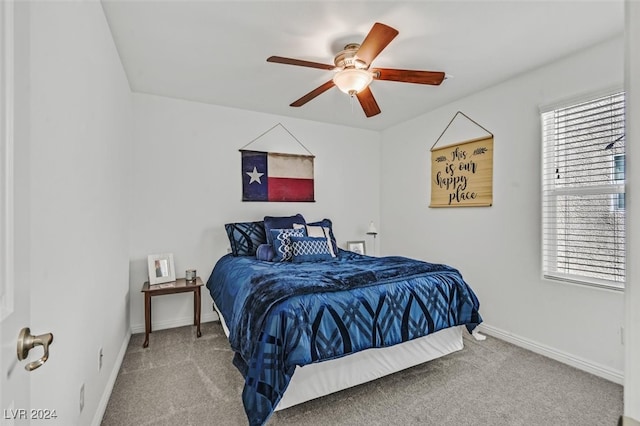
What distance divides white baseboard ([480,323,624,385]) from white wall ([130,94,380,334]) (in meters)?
2.46

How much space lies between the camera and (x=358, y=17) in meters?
2.01

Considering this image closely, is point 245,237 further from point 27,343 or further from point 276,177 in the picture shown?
point 27,343

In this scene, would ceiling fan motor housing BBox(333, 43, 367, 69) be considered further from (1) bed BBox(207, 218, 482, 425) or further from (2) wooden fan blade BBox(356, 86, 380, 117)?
(1) bed BBox(207, 218, 482, 425)

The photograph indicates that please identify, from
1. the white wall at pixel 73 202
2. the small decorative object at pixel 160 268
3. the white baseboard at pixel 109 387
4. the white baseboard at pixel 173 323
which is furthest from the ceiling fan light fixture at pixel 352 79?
the white baseboard at pixel 173 323

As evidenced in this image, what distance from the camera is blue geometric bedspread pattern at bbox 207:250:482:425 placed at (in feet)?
5.49

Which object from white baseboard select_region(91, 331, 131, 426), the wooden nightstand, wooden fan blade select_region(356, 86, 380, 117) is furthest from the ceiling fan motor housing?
white baseboard select_region(91, 331, 131, 426)

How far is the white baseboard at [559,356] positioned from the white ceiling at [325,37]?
248cm

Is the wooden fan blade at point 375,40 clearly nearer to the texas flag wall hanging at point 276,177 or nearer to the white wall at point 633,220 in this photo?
the white wall at point 633,220

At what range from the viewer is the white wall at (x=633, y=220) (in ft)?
1.99

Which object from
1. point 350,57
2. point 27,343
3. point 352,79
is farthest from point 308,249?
point 27,343

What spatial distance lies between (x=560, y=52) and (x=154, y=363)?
4202 mm

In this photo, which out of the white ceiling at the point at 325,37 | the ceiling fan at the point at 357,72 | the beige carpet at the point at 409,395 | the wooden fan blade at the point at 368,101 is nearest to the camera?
the beige carpet at the point at 409,395

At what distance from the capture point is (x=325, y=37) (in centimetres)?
222

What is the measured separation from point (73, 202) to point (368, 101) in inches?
86.7
